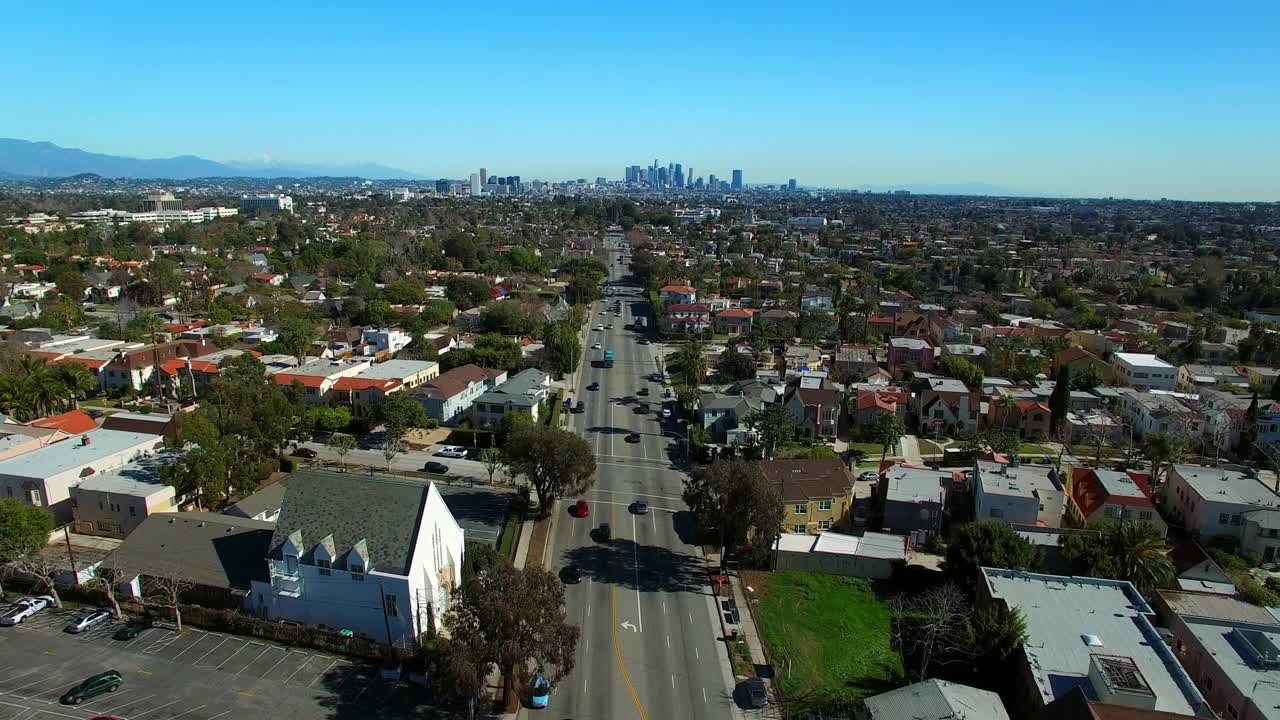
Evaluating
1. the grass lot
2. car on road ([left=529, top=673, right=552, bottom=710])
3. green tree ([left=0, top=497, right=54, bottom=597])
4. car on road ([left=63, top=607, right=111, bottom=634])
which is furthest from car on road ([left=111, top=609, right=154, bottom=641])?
the grass lot

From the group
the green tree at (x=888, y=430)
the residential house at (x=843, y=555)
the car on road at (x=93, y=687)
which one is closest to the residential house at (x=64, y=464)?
the car on road at (x=93, y=687)

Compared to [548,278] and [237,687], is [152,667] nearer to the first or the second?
[237,687]

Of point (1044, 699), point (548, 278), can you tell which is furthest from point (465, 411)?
point (548, 278)

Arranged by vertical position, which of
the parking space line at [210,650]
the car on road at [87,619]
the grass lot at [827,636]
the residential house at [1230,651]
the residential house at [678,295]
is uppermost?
the residential house at [678,295]

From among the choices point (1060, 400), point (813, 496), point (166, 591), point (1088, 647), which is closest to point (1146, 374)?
point (1060, 400)

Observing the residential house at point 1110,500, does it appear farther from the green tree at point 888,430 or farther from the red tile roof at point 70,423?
the red tile roof at point 70,423

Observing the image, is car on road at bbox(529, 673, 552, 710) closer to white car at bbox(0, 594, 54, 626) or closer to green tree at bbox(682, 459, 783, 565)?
green tree at bbox(682, 459, 783, 565)
